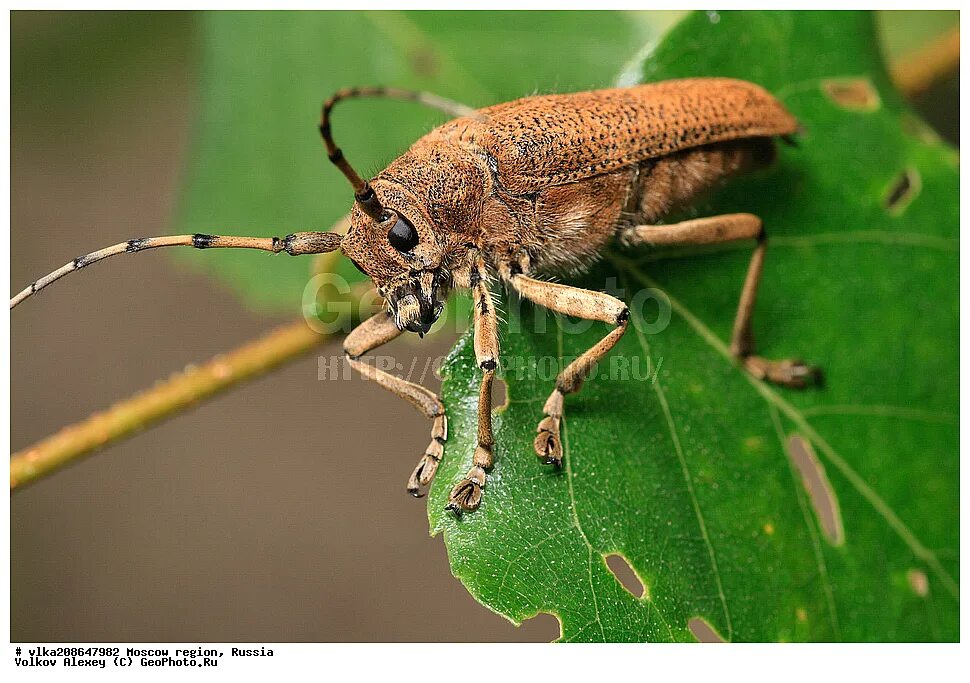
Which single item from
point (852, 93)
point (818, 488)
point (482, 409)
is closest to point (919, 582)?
point (818, 488)

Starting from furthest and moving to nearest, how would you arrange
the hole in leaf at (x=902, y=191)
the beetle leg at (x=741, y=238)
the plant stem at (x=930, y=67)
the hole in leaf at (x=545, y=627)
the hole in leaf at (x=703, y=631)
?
the plant stem at (x=930, y=67), the hole in leaf at (x=902, y=191), the beetle leg at (x=741, y=238), the hole in leaf at (x=703, y=631), the hole in leaf at (x=545, y=627)

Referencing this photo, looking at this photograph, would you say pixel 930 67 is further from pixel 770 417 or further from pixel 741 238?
pixel 770 417

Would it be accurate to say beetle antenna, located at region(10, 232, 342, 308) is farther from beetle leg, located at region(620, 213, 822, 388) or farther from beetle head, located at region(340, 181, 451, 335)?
beetle leg, located at region(620, 213, 822, 388)

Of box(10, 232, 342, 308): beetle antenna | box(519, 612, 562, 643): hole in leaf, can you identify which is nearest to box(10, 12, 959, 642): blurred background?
box(519, 612, 562, 643): hole in leaf

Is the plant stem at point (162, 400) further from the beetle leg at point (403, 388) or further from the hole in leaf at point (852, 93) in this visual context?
the hole in leaf at point (852, 93)

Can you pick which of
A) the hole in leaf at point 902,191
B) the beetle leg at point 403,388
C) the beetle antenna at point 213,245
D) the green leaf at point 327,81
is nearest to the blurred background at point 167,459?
the green leaf at point 327,81

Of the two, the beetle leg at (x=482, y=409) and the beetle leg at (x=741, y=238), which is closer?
the beetle leg at (x=482, y=409)
